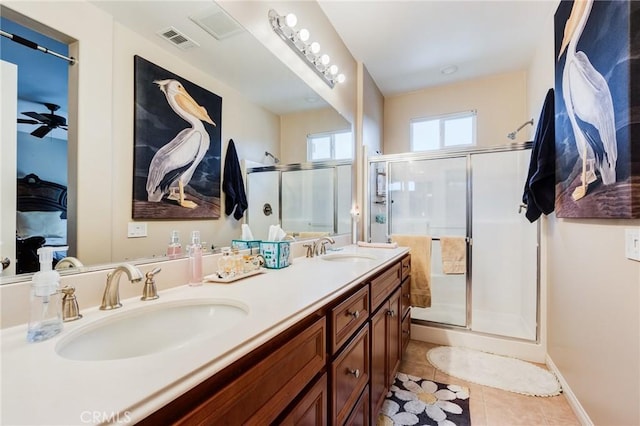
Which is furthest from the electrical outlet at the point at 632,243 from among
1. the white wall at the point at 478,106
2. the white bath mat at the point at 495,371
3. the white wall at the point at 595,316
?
the white wall at the point at 478,106

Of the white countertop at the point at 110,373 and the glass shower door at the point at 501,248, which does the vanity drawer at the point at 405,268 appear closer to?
the glass shower door at the point at 501,248

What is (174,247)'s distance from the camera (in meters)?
1.05

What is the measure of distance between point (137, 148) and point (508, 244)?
3.03 m

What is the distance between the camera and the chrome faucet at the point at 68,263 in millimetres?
768

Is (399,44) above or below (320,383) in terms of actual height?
above

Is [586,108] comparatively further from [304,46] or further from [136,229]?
[136,229]

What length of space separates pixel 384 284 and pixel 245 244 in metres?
0.77

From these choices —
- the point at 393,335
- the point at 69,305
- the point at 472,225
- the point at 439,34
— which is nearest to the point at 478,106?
the point at 439,34

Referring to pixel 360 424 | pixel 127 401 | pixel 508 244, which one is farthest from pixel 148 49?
pixel 508 244

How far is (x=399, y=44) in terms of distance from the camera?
255 cm

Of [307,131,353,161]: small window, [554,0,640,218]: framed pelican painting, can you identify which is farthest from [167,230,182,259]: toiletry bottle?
[554,0,640,218]: framed pelican painting

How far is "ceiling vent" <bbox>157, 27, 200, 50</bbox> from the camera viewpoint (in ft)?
3.36

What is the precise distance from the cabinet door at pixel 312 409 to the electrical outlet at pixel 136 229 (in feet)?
2.37

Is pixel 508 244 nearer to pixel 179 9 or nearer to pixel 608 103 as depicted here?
pixel 608 103
